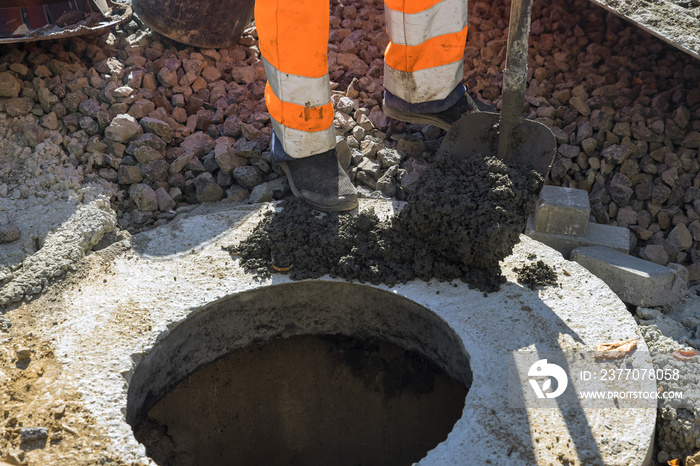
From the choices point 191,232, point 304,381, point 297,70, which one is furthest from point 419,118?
point 304,381

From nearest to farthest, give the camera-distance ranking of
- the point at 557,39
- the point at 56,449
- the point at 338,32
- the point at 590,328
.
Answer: the point at 56,449 → the point at 590,328 → the point at 557,39 → the point at 338,32

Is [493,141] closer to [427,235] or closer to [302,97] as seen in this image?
[427,235]

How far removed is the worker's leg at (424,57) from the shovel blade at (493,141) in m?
0.38

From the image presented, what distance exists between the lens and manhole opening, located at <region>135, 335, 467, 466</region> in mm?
2932

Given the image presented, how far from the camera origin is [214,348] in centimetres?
272

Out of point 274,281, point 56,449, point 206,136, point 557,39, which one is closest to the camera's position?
point 56,449

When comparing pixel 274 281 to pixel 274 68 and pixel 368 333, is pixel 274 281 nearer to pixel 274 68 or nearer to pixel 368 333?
pixel 368 333

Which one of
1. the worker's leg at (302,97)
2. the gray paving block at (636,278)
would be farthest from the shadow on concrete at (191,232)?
the gray paving block at (636,278)

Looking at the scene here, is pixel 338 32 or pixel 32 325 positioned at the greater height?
pixel 338 32

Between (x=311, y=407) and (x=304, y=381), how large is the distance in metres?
0.15

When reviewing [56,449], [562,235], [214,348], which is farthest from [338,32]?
[56,449]

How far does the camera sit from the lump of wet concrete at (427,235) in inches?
101

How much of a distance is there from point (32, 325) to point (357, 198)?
1488mm

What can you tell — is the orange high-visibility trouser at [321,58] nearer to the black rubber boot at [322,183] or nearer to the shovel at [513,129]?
the black rubber boot at [322,183]
